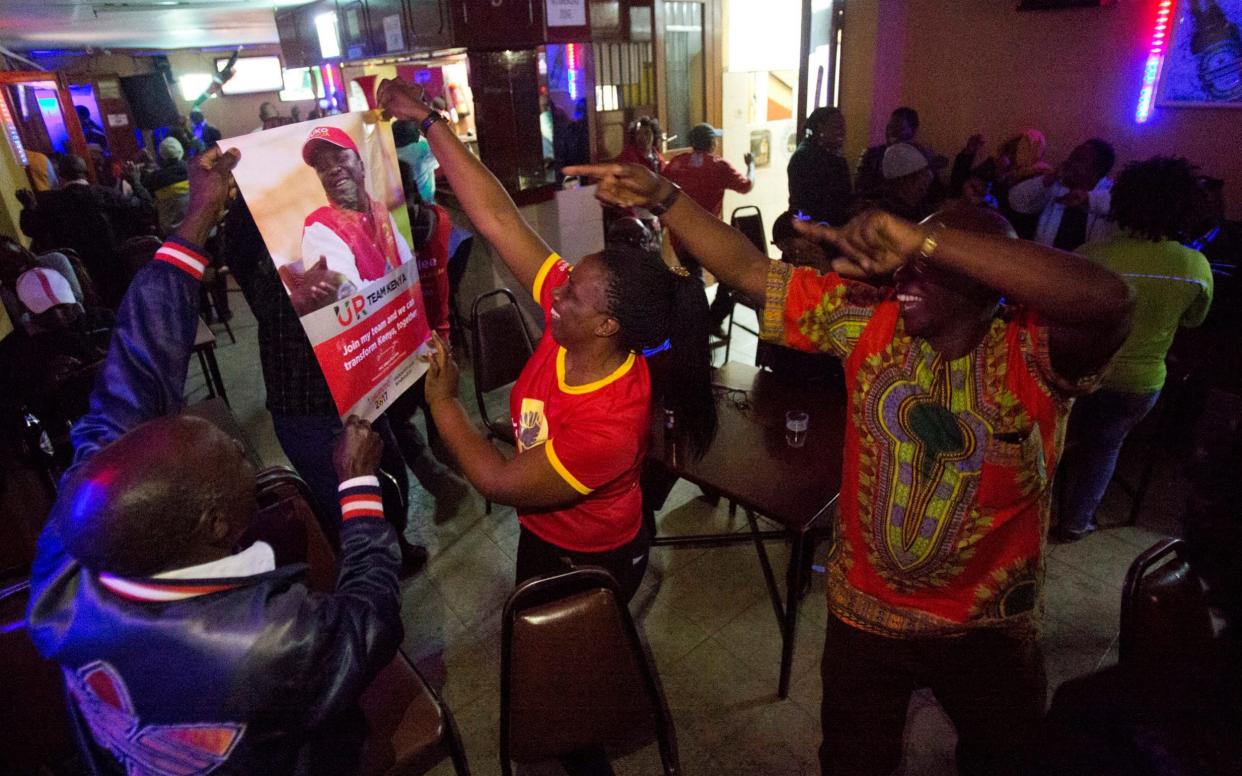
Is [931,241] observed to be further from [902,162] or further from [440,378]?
[902,162]

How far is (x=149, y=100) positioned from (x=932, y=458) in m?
19.3

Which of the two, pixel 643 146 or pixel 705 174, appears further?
pixel 643 146

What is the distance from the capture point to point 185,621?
106 cm

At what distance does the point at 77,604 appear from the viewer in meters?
1.08

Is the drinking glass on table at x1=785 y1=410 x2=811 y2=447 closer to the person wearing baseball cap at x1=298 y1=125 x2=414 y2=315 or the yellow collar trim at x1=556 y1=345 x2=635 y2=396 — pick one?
the yellow collar trim at x1=556 y1=345 x2=635 y2=396

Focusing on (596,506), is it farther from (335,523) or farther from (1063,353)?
(335,523)

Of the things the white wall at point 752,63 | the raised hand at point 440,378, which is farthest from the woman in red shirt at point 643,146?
the raised hand at point 440,378

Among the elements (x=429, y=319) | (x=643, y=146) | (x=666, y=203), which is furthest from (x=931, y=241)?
(x=643, y=146)

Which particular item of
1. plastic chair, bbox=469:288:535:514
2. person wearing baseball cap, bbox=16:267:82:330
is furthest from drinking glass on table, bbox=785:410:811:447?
person wearing baseball cap, bbox=16:267:82:330

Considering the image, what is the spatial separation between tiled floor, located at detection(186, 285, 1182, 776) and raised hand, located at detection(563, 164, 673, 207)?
1947mm

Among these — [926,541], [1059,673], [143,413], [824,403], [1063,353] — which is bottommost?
[1059,673]

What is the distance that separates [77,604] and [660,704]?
4.47ft

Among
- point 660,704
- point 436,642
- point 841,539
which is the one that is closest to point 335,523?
point 436,642

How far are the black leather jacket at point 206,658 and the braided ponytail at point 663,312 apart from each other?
0.92 meters
